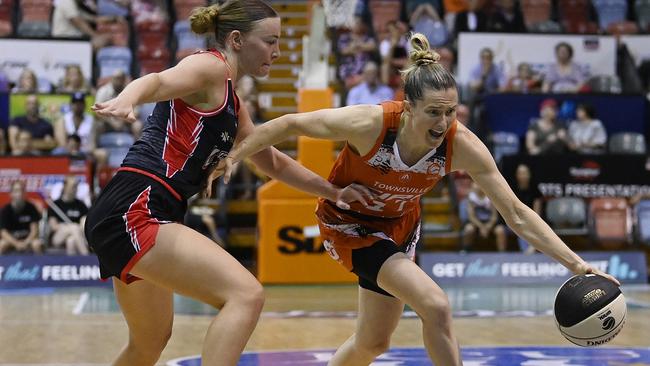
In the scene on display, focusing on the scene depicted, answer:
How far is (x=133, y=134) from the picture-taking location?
13.3m

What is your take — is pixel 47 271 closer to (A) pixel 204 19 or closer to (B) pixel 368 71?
(B) pixel 368 71

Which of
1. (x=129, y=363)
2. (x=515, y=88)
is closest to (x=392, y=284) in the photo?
(x=129, y=363)

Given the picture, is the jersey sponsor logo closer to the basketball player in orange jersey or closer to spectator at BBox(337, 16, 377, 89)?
the basketball player in orange jersey

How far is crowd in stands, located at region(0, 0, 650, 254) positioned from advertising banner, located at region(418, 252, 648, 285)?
1.65 feet

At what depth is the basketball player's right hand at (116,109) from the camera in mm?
3688

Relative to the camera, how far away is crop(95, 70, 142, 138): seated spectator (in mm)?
13336

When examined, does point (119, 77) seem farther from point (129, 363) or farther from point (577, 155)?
point (129, 363)

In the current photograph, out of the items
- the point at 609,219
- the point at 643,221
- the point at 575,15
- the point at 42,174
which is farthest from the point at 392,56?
the point at 42,174

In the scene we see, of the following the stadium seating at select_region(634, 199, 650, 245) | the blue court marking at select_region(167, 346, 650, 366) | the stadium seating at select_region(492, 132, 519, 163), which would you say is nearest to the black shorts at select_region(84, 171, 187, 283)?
the blue court marking at select_region(167, 346, 650, 366)

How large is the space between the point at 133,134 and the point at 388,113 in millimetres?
9006

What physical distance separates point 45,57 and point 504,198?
36.6ft

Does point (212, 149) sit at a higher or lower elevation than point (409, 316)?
higher

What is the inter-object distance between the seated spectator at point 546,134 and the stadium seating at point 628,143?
92 centimetres

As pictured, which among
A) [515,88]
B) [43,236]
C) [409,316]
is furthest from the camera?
[515,88]
